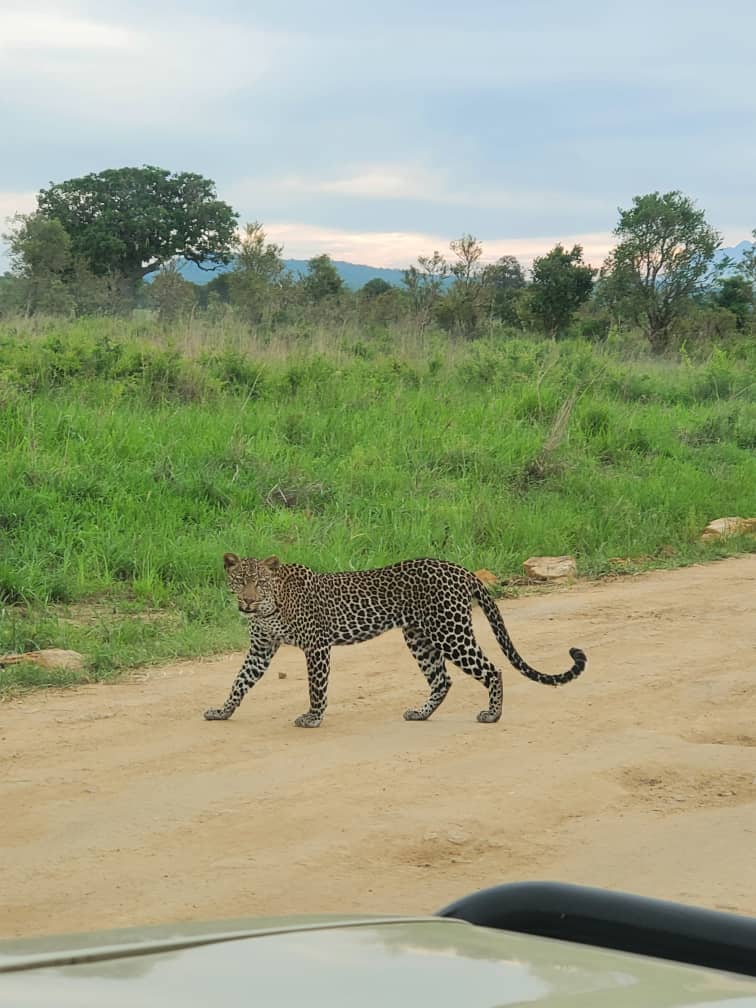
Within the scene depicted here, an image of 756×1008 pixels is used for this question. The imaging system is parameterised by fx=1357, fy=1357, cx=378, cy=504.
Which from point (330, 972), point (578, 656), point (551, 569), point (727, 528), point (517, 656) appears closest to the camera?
point (330, 972)

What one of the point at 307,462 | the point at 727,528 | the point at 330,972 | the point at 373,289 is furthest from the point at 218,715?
the point at 373,289

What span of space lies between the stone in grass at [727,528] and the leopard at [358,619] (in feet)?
16.5

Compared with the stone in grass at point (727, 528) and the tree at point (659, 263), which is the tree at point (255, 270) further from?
the stone in grass at point (727, 528)

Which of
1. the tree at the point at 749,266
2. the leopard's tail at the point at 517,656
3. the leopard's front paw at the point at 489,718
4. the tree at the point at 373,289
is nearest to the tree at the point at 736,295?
the tree at the point at 749,266

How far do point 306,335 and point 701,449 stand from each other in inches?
218

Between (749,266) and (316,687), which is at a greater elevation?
(749,266)

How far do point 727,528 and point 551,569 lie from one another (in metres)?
2.25

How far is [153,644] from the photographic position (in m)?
7.26

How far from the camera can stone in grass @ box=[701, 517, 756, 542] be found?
10789mm

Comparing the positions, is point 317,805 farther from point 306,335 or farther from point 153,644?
point 306,335

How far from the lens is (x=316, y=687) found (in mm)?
5848

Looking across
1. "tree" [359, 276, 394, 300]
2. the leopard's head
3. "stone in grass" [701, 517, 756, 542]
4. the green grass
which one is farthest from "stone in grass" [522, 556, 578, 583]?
"tree" [359, 276, 394, 300]

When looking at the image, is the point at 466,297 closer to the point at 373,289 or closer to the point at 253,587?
the point at 373,289

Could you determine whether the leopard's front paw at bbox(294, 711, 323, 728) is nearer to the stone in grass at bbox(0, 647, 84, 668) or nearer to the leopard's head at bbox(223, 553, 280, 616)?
the leopard's head at bbox(223, 553, 280, 616)
